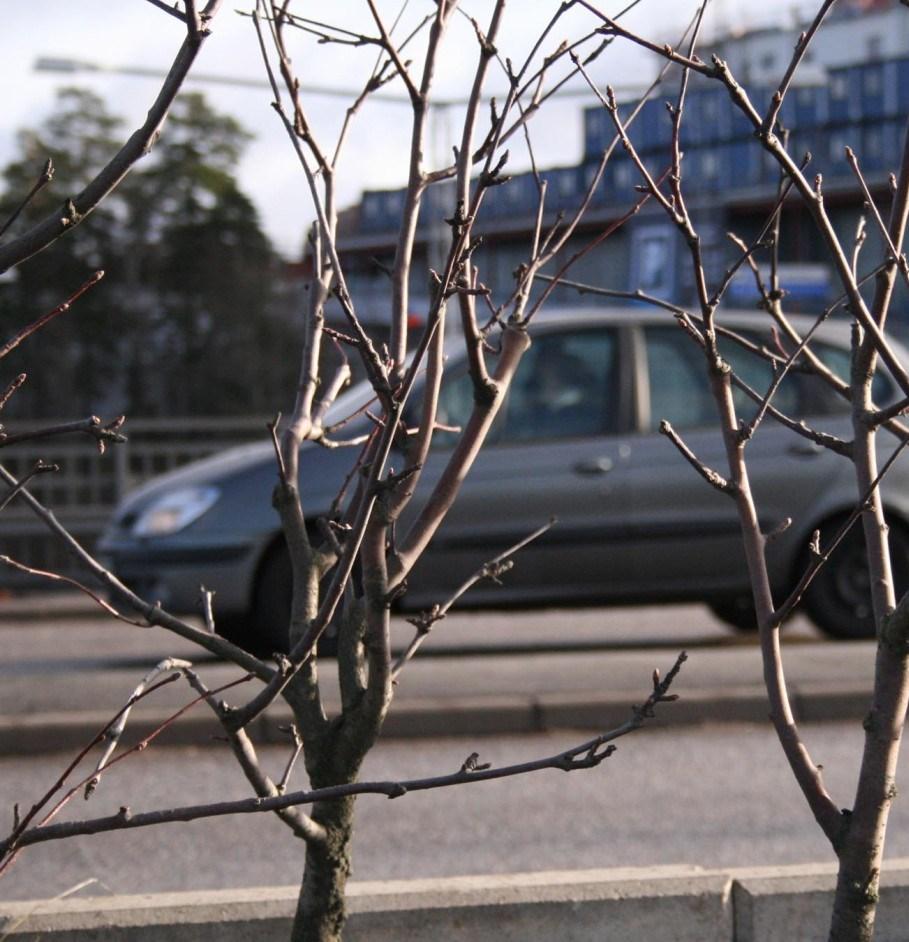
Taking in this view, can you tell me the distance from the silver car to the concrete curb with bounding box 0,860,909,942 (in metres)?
5.45

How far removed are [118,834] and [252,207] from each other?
3918 cm

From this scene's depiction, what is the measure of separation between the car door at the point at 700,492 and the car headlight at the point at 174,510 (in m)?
2.11

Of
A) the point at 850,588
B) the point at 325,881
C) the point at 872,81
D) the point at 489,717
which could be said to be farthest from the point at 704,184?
the point at 872,81

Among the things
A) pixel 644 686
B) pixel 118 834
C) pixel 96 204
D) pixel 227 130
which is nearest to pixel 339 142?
pixel 96 204

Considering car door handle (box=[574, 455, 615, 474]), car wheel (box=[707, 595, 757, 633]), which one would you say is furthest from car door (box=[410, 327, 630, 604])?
car wheel (box=[707, 595, 757, 633])

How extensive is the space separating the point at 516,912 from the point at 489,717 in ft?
13.1

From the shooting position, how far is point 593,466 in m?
8.30

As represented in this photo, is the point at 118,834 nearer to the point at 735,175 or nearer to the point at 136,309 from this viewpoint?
the point at 735,175

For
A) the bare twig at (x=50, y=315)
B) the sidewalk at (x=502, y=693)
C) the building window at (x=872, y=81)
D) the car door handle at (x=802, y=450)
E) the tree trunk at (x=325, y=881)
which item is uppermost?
the building window at (x=872, y=81)

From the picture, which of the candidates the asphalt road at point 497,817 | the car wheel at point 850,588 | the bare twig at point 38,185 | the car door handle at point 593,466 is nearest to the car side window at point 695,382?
the car door handle at point 593,466

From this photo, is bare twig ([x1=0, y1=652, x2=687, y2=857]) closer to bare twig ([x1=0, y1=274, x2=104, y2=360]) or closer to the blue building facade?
bare twig ([x1=0, y1=274, x2=104, y2=360])

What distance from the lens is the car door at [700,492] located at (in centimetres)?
830

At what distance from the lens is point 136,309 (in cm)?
4384

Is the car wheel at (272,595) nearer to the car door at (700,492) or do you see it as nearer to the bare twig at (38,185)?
the car door at (700,492)
